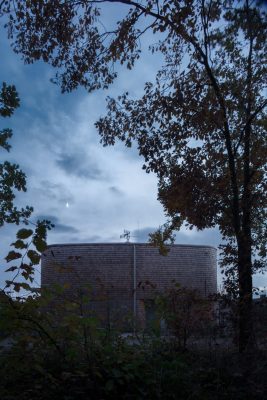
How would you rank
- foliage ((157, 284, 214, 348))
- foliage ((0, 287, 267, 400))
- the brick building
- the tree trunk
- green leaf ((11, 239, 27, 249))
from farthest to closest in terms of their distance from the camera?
the brick building < the tree trunk < foliage ((157, 284, 214, 348)) < foliage ((0, 287, 267, 400)) < green leaf ((11, 239, 27, 249))

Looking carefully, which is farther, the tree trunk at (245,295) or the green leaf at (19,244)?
the tree trunk at (245,295)

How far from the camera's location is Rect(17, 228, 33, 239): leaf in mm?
4582

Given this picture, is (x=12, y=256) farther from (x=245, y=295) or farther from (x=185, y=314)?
(x=245, y=295)

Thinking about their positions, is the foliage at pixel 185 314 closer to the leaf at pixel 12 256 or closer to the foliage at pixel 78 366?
the foliage at pixel 78 366

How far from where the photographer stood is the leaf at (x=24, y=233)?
458cm

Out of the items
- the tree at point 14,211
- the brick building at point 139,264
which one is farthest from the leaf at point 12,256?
the brick building at point 139,264

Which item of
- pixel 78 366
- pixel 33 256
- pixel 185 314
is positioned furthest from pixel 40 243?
pixel 185 314

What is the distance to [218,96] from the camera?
411 inches

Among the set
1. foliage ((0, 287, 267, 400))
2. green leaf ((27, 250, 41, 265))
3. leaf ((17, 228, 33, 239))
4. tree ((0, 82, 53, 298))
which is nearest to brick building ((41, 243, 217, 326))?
tree ((0, 82, 53, 298))

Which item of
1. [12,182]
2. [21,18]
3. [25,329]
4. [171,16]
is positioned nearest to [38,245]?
[25,329]

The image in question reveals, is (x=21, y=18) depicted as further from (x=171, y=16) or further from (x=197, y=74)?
(x=197, y=74)

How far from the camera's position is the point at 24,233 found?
15.1 ft

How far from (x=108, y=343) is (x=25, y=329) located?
1146mm

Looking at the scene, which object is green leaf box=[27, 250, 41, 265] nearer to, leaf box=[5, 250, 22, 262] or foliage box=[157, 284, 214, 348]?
leaf box=[5, 250, 22, 262]
